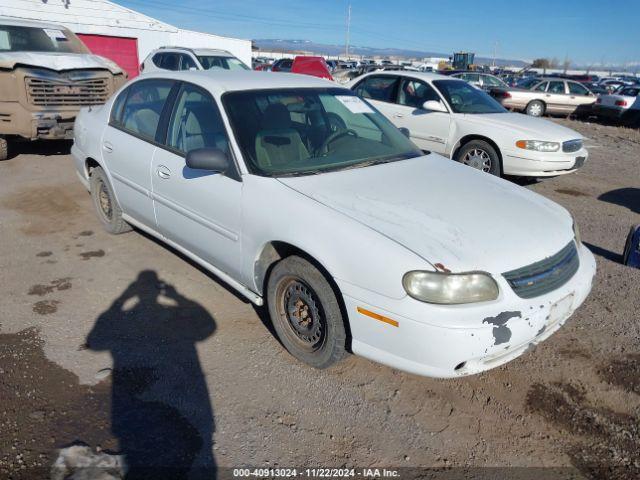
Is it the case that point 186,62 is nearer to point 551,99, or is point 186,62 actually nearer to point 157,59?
point 157,59

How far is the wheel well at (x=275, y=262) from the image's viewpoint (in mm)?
2758

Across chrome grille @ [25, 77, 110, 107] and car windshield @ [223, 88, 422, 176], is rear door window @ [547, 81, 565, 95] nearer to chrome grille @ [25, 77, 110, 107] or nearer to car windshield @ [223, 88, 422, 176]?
chrome grille @ [25, 77, 110, 107]

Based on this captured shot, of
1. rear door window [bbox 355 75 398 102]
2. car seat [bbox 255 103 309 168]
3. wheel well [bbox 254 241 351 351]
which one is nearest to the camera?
wheel well [bbox 254 241 351 351]

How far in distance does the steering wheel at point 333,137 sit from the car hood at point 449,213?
0.30 m

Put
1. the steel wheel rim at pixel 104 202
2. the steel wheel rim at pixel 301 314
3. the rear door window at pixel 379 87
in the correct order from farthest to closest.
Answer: the rear door window at pixel 379 87
the steel wheel rim at pixel 104 202
the steel wheel rim at pixel 301 314

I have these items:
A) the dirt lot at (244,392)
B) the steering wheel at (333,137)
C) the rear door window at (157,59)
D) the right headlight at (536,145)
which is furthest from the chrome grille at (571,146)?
the rear door window at (157,59)

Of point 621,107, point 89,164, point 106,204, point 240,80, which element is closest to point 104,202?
point 106,204

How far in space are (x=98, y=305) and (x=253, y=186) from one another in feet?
5.50

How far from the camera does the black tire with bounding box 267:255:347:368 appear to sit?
9.11ft

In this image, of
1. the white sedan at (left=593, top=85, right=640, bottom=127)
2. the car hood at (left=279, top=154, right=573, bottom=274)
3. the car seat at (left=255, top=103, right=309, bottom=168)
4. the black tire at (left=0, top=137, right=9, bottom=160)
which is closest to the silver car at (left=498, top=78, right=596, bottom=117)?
the white sedan at (left=593, top=85, right=640, bottom=127)

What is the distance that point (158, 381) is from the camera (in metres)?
2.93

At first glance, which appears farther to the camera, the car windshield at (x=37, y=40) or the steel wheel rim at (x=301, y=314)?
the car windshield at (x=37, y=40)

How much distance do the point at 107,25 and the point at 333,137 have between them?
769 inches

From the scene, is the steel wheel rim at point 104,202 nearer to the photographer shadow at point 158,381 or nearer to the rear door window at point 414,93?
the photographer shadow at point 158,381
